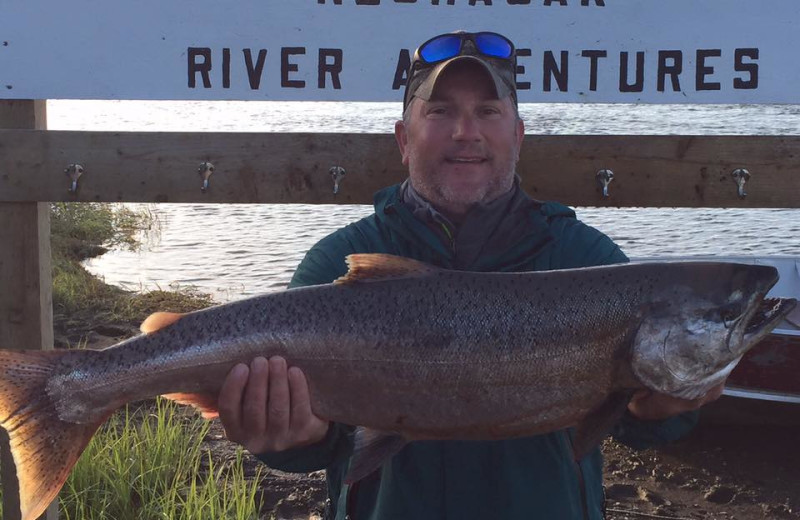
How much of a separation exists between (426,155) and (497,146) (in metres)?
0.27

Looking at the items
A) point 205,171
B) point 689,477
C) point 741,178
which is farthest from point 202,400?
point 689,477

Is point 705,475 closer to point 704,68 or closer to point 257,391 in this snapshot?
point 704,68

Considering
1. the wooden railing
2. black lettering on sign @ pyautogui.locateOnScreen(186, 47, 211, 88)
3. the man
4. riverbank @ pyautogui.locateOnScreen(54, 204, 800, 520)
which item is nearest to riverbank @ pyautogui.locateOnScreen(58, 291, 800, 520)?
riverbank @ pyautogui.locateOnScreen(54, 204, 800, 520)

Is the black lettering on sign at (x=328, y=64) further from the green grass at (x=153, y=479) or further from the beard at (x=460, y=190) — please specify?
the green grass at (x=153, y=479)

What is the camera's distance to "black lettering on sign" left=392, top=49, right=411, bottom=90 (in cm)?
429

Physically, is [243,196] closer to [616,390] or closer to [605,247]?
[605,247]

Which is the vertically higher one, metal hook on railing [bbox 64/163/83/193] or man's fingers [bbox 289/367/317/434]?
metal hook on railing [bbox 64/163/83/193]

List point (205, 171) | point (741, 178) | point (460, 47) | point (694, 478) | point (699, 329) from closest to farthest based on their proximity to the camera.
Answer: point (699, 329) → point (460, 47) → point (741, 178) → point (205, 171) → point (694, 478)

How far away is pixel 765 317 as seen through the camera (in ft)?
9.51

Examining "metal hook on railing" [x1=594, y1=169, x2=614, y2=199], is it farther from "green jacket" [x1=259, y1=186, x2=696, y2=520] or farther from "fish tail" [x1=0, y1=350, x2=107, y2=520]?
"fish tail" [x1=0, y1=350, x2=107, y2=520]

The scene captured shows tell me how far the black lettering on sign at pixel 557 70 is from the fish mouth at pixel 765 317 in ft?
5.59

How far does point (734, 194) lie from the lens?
4207mm

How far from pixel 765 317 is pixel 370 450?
52.1 inches

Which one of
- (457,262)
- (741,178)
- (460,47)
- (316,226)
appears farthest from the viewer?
(316,226)
